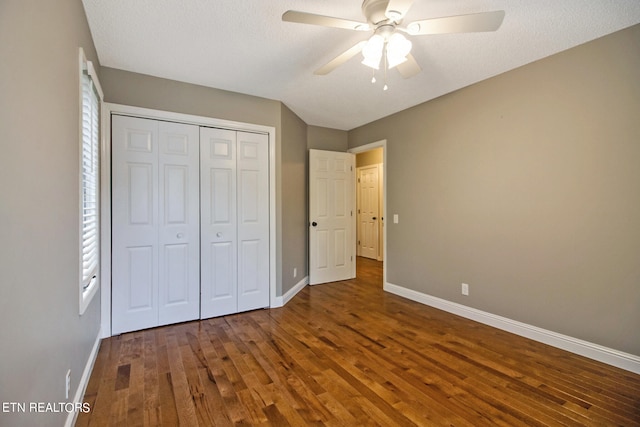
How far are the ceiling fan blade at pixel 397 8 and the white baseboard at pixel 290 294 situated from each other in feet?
9.83

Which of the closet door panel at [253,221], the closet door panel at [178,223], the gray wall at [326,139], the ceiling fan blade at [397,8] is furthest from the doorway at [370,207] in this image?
A: the ceiling fan blade at [397,8]

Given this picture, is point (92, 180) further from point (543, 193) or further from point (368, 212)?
point (368, 212)


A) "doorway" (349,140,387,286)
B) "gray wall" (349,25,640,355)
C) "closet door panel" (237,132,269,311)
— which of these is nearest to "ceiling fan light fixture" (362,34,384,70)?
"gray wall" (349,25,640,355)

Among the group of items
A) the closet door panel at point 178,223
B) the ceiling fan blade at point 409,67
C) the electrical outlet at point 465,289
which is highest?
the ceiling fan blade at point 409,67

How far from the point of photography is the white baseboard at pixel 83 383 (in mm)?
1559

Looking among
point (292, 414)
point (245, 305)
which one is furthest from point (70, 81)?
point (245, 305)

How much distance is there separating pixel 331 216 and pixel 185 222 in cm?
222

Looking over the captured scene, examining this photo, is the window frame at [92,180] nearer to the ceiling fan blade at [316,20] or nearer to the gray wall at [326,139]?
the ceiling fan blade at [316,20]

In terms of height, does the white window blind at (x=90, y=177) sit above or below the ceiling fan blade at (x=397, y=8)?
below

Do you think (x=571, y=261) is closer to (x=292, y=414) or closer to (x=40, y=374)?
(x=292, y=414)

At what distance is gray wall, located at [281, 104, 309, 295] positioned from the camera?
12.3 ft

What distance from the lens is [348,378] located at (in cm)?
204

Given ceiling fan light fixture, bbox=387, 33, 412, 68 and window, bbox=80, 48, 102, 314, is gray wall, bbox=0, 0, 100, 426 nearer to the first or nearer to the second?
window, bbox=80, 48, 102, 314

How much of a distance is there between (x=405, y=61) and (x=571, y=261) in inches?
84.8
